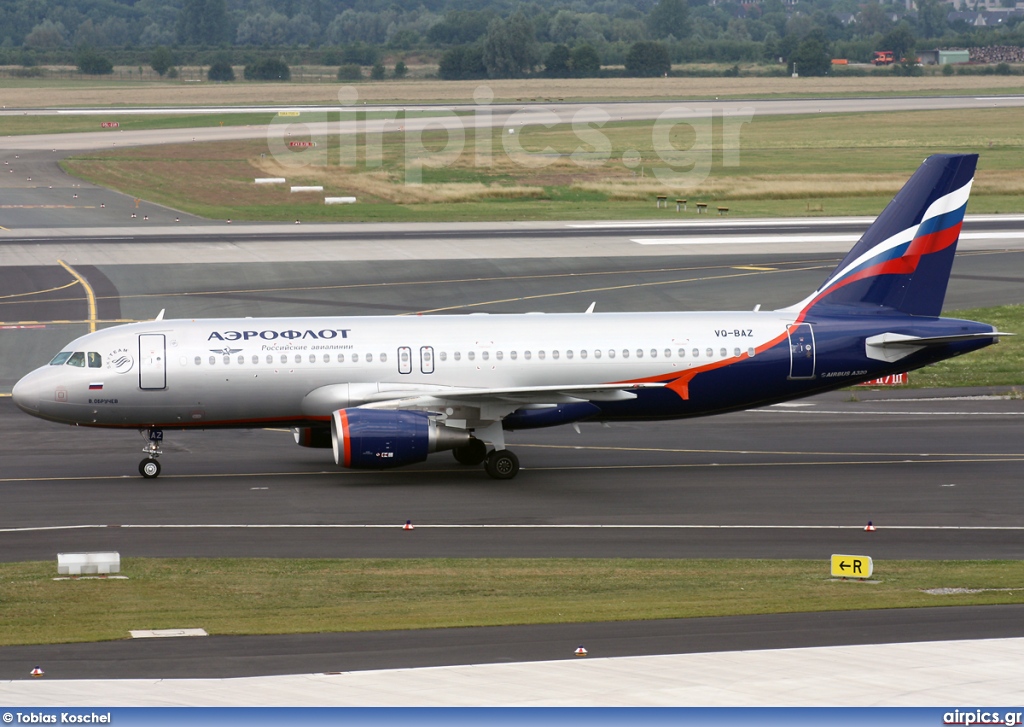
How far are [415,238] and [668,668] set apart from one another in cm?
6495

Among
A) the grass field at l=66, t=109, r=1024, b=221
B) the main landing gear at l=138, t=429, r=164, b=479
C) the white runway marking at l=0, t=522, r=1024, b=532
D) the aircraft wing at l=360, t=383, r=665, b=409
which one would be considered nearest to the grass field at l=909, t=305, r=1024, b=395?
the aircraft wing at l=360, t=383, r=665, b=409

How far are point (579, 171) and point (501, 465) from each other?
8367 cm

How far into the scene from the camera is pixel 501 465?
124ft

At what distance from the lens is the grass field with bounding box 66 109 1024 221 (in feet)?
326

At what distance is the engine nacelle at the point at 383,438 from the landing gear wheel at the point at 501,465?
166 cm

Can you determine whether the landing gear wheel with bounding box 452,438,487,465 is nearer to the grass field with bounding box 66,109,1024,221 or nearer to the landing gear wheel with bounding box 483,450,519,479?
the landing gear wheel with bounding box 483,450,519,479

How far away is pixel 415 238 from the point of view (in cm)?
8338

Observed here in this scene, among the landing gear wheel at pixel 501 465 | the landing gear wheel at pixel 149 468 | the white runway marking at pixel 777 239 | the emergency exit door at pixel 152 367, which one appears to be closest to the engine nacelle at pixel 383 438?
the landing gear wheel at pixel 501 465

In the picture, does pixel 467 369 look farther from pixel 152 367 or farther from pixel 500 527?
pixel 152 367

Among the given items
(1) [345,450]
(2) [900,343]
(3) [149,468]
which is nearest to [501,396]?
(1) [345,450]

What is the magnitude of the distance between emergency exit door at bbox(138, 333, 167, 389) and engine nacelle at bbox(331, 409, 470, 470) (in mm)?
5185

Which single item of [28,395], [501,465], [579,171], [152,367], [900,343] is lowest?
[501,465]

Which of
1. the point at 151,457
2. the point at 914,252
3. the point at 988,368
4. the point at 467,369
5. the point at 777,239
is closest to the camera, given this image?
the point at 467,369

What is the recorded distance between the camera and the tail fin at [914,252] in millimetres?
40469
